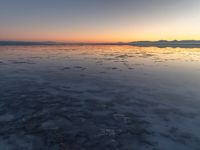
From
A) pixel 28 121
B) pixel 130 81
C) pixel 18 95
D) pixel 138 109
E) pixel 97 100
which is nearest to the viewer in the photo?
pixel 28 121

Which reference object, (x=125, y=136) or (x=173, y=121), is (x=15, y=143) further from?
(x=173, y=121)

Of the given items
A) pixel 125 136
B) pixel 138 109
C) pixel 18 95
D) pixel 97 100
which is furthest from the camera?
pixel 18 95

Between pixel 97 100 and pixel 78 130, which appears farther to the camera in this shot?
pixel 97 100

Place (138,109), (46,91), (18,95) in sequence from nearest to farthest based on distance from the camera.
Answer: (138,109) < (18,95) < (46,91)

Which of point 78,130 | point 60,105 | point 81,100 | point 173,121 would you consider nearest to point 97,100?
point 81,100

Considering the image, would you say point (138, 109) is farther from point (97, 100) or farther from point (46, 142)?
point (46, 142)

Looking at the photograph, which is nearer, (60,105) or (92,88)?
(60,105)

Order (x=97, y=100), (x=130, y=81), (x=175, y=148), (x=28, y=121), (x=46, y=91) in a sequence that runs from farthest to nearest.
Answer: (x=130, y=81) < (x=46, y=91) < (x=97, y=100) < (x=28, y=121) < (x=175, y=148)

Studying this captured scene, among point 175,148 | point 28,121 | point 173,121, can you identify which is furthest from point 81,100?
point 175,148
